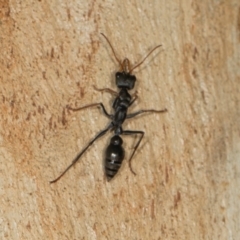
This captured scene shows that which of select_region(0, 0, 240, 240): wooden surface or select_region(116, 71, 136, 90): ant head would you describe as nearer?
select_region(0, 0, 240, 240): wooden surface

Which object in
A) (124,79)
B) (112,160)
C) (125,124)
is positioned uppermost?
(124,79)

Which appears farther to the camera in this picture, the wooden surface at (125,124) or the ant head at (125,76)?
the ant head at (125,76)

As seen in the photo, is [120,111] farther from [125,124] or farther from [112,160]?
[112,160]

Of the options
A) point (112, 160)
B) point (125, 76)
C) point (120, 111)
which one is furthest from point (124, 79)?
point (112, 160)

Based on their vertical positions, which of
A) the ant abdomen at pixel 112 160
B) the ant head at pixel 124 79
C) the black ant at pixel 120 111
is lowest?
the ant abdomen at pixel 112 160

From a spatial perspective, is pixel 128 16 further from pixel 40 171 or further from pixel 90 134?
pixel 40 171

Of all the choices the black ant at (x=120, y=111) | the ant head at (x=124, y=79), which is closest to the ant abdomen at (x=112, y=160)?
the black ant at (x=120, y=111)

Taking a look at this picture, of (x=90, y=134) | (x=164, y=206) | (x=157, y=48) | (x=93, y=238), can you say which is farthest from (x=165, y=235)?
(x=157, y=48)

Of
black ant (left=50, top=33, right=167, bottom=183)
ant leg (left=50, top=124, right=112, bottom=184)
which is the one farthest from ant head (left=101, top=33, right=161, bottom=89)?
ant leg (left=50, top=124, right=112, bottom=184)

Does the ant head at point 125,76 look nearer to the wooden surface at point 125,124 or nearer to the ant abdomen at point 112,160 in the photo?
the wooden surface at point 125,124

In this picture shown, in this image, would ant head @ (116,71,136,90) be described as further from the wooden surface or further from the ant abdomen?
the ant abdomen
